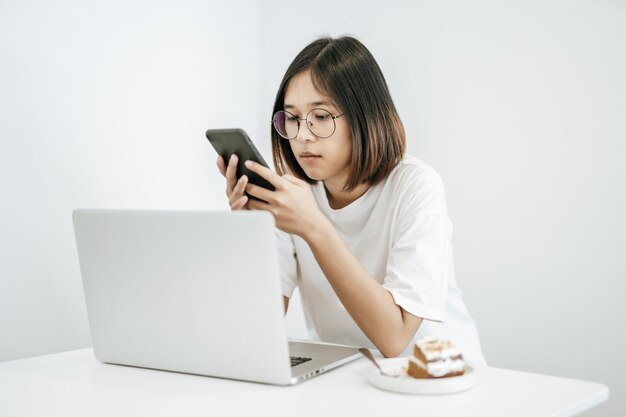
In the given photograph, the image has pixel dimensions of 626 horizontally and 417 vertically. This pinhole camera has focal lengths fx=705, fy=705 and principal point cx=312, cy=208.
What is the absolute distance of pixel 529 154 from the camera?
2209 millimetres

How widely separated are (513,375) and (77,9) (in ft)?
4.95

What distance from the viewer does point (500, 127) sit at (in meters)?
2.27

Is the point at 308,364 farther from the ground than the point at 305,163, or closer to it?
closer to it

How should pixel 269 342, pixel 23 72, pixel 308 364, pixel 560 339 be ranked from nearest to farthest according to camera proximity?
pixel 269 342 → pixel 308 364 → pixel 23 72 → pixel 560 339

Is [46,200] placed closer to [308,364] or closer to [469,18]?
[308,364]

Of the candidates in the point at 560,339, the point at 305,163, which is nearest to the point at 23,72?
the point at 305,163

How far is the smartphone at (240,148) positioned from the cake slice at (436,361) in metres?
0.42

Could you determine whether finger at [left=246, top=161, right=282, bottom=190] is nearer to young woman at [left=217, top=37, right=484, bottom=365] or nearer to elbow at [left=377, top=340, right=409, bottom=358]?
young woman at [left=217, top=37, right=484, bottom=365]

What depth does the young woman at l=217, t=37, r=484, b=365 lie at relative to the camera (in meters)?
1.31

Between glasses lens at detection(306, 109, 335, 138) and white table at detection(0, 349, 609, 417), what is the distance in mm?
535

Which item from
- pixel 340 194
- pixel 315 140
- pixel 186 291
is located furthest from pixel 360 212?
pixel 186 291

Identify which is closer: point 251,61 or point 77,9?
point 77,9

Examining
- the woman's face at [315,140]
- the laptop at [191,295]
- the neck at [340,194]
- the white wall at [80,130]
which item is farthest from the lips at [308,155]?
the white wall at [80,130]

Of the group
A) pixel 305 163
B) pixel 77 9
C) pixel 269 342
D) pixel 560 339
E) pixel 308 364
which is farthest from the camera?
pixel 560 339
